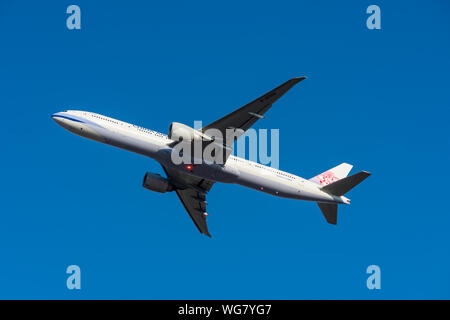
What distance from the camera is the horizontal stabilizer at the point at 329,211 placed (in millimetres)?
51125

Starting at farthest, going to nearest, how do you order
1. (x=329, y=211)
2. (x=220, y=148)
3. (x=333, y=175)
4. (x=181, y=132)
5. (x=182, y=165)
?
1. (x=333, y=175)
2. (x=329, y=211)
3. (x=182, y=165)
4. (x=220, y=148)
5. (x=181, y=132)

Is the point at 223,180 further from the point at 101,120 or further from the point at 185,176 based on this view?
the point at 101,120

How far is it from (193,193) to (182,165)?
10.1 metres

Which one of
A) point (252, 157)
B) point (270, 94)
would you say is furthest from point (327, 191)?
point (270, 94)

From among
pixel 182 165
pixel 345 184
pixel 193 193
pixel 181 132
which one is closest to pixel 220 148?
pixel 182 165

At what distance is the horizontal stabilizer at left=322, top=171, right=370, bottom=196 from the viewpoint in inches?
1816

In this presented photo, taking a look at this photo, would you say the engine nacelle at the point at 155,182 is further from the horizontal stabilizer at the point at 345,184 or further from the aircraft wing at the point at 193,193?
the horizontal stabilizer at the point at 345,184

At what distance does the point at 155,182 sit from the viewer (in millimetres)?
53000

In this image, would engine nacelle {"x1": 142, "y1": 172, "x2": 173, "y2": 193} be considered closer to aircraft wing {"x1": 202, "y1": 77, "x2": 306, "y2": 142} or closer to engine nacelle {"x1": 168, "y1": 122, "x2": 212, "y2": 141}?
engine nacelle {"x1": 168, "y1": 122, "x2": 212, "y2": 141}

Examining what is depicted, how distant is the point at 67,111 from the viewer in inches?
1885

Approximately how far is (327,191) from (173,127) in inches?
620

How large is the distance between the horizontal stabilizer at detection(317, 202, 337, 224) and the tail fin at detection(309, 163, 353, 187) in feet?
6.74

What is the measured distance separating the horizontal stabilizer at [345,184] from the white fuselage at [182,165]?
0.53 metres

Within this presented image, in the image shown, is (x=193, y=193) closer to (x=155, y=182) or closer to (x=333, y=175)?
(x=155, y=182)
